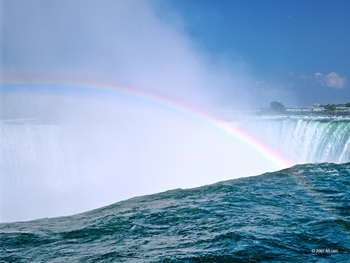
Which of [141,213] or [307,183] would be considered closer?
[141,213]

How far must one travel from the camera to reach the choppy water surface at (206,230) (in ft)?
10.7

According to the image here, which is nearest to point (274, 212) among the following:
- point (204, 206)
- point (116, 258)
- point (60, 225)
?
point (204, 206)

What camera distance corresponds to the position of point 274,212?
4668 millimetres

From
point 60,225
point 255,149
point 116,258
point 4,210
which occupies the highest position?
point 255,149

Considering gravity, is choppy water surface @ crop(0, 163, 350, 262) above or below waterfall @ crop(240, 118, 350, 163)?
below

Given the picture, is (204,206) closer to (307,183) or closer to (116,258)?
(116,258)

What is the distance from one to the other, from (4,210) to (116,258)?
11.6m

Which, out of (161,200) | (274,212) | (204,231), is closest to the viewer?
(204,231)

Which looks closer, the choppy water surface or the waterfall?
the choppy water surface

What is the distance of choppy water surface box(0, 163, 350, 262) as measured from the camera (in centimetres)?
326

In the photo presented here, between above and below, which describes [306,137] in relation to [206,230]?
above

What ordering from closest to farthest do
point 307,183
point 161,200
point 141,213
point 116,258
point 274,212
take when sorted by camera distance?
point 116,258 < point 274,212 < point 141,213 < point 161,200 < point 307,183

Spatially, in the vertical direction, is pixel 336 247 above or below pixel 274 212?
below

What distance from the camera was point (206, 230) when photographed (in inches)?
157
